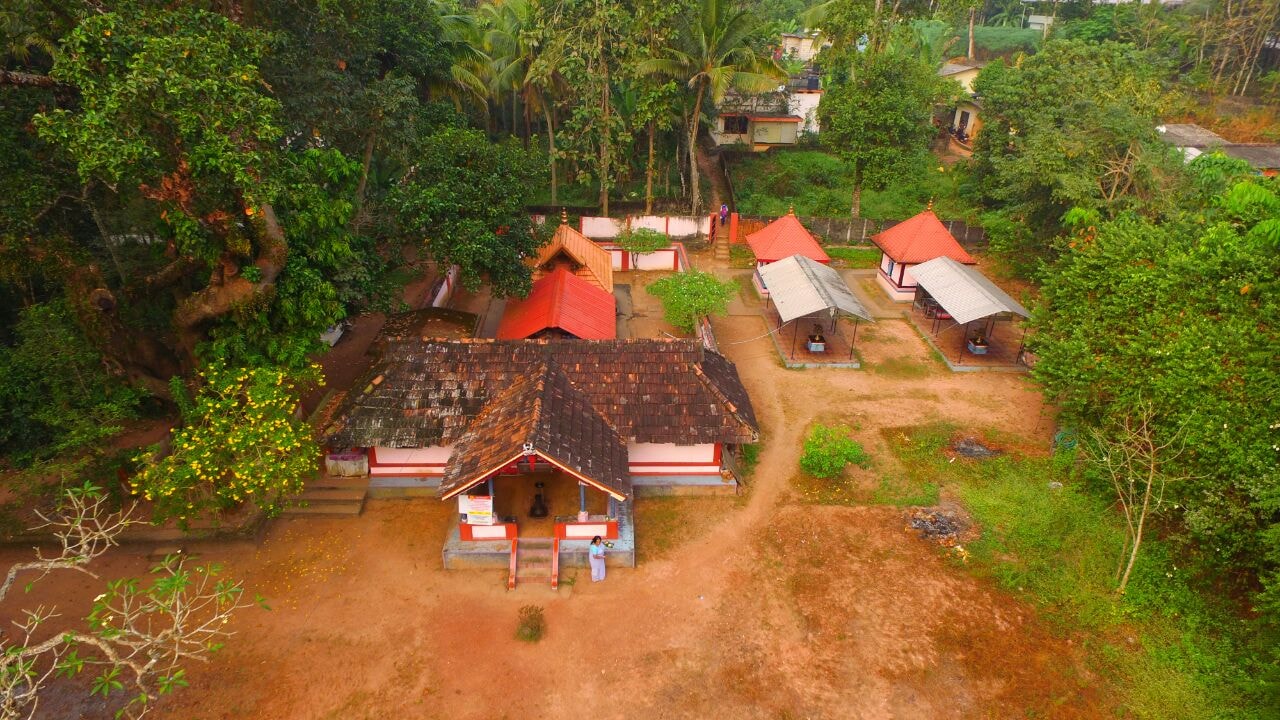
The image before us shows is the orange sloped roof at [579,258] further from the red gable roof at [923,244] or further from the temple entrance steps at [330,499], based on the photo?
the red gable roof at [923,244]

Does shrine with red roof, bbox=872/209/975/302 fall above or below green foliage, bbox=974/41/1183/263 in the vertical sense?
below

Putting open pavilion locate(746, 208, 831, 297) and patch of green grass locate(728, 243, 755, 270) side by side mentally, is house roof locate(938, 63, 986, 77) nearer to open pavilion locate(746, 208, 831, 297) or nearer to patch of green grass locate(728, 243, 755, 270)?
patch of green grass locate(728, 243, 755, 270)

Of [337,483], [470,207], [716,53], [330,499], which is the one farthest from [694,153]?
[330,499]

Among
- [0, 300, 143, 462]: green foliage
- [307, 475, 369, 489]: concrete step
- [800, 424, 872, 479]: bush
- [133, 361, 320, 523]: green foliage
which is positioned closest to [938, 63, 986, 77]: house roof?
[800, 424, 872, 479]: bush

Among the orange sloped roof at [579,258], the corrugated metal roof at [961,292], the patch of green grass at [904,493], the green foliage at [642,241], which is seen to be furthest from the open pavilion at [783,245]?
the patch of green grass at [904,493]

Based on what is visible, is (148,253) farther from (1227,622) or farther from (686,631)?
(1227,622)

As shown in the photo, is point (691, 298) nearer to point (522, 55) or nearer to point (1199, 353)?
point (1199, 353)
